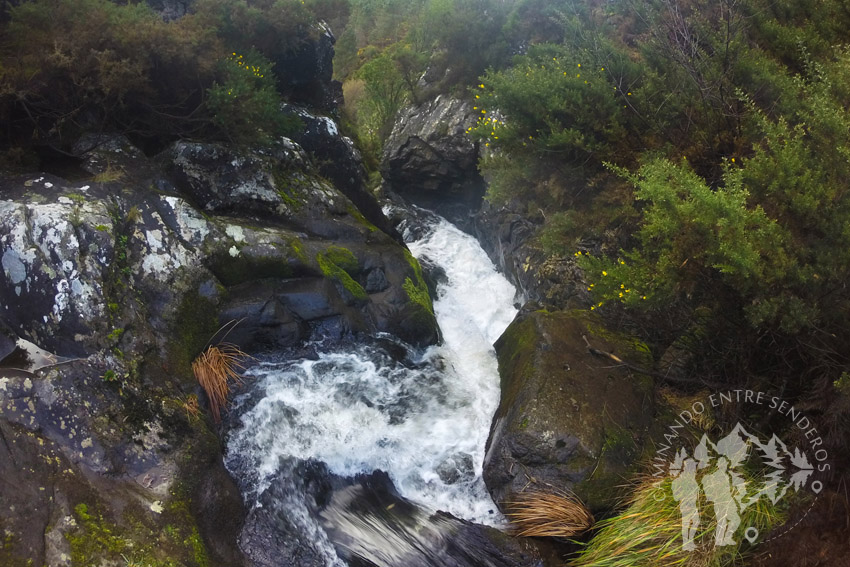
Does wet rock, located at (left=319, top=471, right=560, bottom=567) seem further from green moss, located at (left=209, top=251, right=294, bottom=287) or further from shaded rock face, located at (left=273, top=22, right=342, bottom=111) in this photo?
shaded rock face, located at (left=273, top=22, right=342, bottom=111)

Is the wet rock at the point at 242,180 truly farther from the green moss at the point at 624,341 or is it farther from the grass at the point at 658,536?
the grass at the point at 658,536

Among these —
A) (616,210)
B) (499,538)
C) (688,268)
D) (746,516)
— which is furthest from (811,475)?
(616,210)

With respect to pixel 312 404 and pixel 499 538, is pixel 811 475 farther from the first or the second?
pixel 312 404

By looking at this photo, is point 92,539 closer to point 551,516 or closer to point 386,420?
point 386,420

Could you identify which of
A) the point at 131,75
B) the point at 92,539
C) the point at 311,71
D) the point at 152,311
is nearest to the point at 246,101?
the point at 131,75

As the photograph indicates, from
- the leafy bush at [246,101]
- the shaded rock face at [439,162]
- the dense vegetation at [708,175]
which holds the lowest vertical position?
the shaded rock face at [439,162]

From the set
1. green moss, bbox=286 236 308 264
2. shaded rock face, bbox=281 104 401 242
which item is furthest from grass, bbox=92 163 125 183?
shaded rock face, bbox=281 104 401 242

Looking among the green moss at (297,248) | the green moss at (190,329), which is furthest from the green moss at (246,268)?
the green moss at (190,329)
